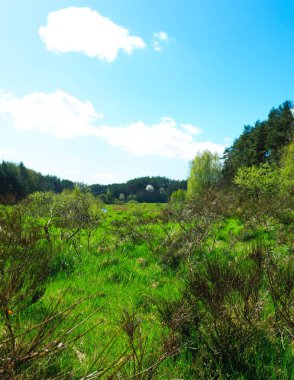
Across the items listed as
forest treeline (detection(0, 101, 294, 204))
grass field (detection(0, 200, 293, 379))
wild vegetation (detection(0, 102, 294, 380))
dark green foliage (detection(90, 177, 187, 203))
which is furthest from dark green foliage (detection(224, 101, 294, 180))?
dark green foliage (detection(90, 177, 187, 203))

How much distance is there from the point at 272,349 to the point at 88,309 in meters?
2.43

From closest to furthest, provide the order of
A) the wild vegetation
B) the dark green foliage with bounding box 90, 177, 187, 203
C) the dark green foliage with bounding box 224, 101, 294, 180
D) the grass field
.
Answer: the wild vegetation < the grass field < the dark green foliage with bounding box 224, 101, 294, 180 < the dark green foliage with bounding box 90, 177, 187, 203

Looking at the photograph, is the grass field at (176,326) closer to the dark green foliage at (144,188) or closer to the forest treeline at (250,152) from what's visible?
the forest treeline at (250,152)

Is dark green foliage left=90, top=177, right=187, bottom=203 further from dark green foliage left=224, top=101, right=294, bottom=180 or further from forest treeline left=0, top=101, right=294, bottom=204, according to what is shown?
dark green foliage left=224, top=101, right=294, bottom=180

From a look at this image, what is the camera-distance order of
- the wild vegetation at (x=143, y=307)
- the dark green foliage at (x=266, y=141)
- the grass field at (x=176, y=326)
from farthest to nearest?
the dark green foliage at (x=266, y=141) → the grass field at (x=176, y=326) → the wild vegetation at (x=143, y=307)

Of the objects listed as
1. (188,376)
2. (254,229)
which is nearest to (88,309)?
(188,376)

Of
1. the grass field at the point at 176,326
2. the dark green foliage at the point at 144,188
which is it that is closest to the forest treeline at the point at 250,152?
the grass field at the point at 176,326

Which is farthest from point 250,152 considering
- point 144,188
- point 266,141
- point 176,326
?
point 144,188

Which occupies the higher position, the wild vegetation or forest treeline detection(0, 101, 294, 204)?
forest treeline detection(0, 101, 294, 204)

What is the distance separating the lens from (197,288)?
129 inches

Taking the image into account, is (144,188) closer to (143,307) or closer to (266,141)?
(266,141)

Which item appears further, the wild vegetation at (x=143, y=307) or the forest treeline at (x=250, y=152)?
the forest treeline at (x=250, y=152)

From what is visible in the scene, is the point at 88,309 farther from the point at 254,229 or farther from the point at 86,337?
the point at 254,229

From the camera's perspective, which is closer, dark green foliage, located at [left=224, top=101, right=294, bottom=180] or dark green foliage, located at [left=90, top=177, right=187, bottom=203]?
dark green foliage, located at [left=224, top=101, right=294, bottom=180]
